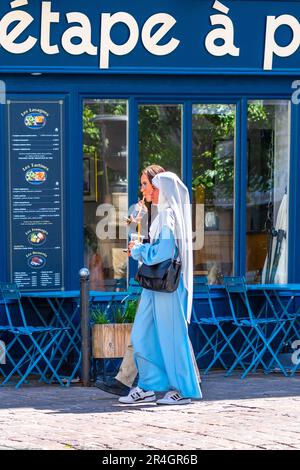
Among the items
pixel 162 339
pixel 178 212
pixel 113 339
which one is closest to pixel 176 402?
pixel 162 339

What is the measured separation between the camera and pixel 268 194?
10.8 m

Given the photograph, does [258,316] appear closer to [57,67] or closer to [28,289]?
[28,289]

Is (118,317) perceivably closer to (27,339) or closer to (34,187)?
(27,339)

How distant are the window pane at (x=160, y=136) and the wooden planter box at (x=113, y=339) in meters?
1.87

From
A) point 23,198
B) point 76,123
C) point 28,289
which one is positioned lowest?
point 28,289

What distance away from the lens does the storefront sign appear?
33.0 ft

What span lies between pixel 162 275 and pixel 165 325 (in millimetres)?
446

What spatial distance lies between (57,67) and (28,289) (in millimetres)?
2159

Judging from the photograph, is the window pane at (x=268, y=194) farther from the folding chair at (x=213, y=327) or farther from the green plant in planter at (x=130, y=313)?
the green plant in planter at (x=130, y=313)

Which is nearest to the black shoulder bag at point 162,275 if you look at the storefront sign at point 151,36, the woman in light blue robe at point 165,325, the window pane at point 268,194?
the woman in light blue robe at point 165,325

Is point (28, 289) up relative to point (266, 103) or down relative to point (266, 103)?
down
